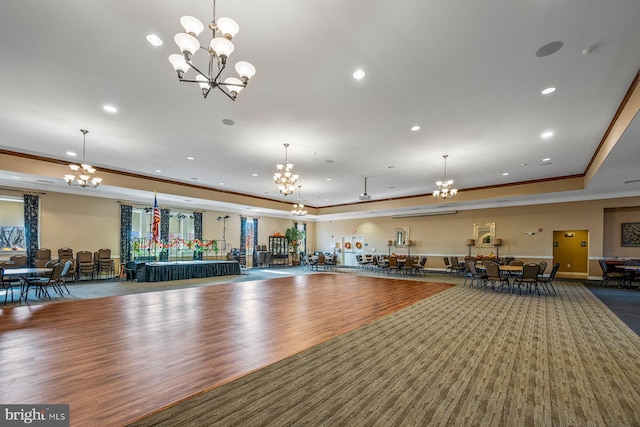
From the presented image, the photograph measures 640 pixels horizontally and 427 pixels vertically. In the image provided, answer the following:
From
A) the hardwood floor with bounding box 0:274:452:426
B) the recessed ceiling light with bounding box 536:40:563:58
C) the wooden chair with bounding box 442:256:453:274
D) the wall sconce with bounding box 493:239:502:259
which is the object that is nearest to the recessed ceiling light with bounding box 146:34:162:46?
the hardwood floor with bounding box 0:274:452:426

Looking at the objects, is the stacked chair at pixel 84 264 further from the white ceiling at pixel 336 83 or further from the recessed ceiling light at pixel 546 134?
the recessed ceiling light at pixel 546 134

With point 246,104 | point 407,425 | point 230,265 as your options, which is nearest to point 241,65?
point 246,104

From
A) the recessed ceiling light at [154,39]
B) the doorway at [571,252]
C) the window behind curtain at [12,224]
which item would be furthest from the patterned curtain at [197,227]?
the doorway at [571,252]

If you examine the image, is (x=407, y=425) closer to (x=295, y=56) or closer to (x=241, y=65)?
(x=241, y=65)

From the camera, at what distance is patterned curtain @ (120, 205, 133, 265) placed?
37.9 ft

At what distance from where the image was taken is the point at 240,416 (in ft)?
7.09

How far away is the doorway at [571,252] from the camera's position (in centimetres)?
1198

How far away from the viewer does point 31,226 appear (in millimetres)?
9484

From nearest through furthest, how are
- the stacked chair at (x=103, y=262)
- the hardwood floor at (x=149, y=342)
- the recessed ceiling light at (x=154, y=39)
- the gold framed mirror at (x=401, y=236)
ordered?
the hardwood floor at (x=149, y=342), the recessed ceiling light at (x=154, y=39), the stacked chair at (x=103, y=262), the gold framed mirror at (x=401, y=236)

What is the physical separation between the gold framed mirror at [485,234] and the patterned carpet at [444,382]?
888 cm

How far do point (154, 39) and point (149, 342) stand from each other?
3.91 metres

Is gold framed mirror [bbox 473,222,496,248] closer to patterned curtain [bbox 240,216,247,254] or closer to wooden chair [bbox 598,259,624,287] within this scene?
wooden chair [bbox 598,259,624,287]

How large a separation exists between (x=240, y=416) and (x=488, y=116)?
5.97 metres

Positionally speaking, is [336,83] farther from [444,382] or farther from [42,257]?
[42,257]
